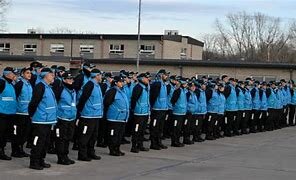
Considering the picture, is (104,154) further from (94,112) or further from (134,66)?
(134,66)

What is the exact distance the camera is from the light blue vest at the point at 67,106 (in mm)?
12008

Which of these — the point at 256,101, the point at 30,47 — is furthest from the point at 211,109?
the point at 30,47

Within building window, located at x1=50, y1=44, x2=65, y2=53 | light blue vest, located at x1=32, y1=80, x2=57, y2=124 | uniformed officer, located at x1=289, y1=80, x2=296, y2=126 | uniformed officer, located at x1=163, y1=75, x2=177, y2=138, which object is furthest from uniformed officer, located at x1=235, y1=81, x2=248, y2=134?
building window, located at x1=50, y1=44, x2=65, y2=53

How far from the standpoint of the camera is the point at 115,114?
13.6m

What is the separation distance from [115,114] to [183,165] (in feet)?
6.96

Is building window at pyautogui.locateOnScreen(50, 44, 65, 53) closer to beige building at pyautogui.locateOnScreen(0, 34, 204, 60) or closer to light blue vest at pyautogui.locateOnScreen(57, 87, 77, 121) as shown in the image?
beige building at pyautogui.locateOnScreen(0, 34, 204, 60)

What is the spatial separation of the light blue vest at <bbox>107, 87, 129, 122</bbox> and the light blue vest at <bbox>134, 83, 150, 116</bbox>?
0.66 m

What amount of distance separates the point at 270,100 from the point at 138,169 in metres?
13.0

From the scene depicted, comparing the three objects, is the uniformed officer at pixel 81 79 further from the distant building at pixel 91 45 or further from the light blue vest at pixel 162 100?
the distant building at pixel 91 45

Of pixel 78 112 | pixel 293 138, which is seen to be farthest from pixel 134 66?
pixel 78 112

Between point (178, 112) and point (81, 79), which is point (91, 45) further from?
point (81, 79)

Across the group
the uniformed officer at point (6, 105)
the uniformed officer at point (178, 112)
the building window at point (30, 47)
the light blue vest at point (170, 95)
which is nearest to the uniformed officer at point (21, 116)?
the uniformed officer at point (6, 105)

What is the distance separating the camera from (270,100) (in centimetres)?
2366

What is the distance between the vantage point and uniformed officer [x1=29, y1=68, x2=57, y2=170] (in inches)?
442
